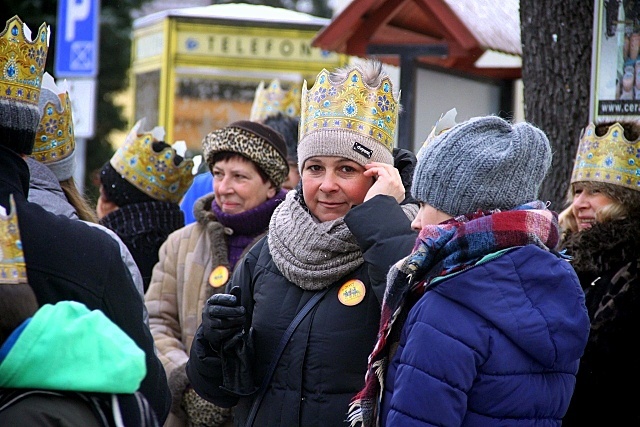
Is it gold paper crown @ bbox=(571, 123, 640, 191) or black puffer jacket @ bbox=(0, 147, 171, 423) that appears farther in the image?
gold paper crown @ bbox=(571, 123, 640, 191)

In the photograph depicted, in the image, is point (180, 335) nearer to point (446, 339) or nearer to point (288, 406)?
point (288, 406)

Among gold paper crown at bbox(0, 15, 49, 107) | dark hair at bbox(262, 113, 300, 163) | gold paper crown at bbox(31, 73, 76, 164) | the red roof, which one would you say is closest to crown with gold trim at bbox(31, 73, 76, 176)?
gold paper crown at bbox(31, 73, 76, 164)

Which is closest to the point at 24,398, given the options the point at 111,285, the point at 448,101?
the point at 111,285

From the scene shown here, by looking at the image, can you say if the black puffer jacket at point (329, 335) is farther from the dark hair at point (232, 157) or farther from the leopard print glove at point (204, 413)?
the dark hair at point (232, 157)

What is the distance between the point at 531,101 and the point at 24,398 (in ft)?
13.4

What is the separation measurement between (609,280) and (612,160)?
66cm

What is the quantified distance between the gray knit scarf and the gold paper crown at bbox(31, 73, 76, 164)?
0.98 m

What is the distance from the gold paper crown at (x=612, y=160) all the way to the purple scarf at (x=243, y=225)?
56.7 inches

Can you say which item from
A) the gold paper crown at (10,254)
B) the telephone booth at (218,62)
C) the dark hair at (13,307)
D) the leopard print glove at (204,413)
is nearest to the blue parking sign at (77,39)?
the telephone booth at (218,62)

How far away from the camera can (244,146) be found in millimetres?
4785

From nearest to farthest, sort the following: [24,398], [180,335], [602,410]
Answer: [24,398], [602,410], [180,335]

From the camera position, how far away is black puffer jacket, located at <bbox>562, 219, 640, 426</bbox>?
4062 mm

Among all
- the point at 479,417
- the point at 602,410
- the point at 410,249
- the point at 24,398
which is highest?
the point at 410,249

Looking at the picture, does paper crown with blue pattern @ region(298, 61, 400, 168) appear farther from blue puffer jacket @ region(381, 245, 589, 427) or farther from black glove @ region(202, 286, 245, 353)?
blue puffer jacket @ region(381, 245, 589, 427)
